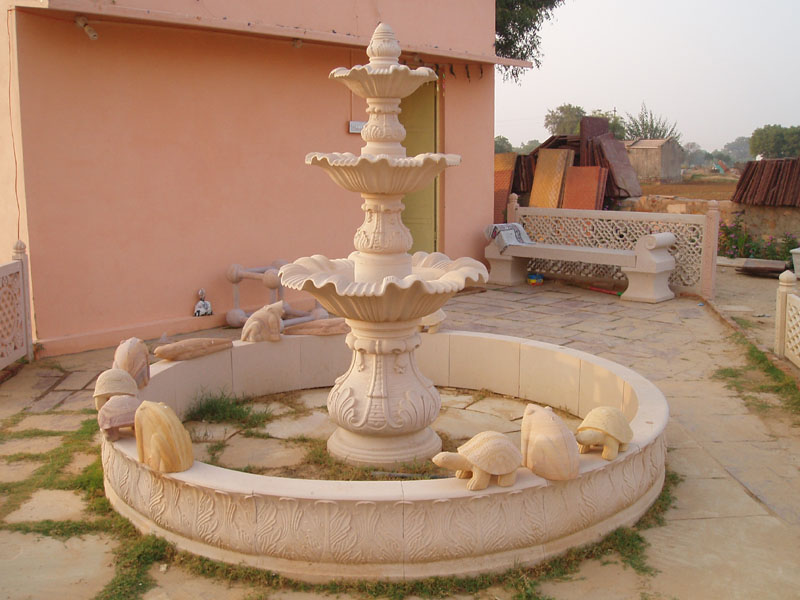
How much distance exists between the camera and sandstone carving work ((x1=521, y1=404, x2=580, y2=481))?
3629 millimetres

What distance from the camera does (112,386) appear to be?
444 cm

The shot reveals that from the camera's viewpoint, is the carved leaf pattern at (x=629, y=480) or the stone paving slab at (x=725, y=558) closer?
the stone paving slab at (x=725, y=558)

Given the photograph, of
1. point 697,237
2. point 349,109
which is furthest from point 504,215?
point 349,109

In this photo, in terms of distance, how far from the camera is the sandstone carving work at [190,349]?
5566mm

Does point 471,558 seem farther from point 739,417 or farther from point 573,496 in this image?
point 739,417

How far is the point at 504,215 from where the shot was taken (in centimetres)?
1331

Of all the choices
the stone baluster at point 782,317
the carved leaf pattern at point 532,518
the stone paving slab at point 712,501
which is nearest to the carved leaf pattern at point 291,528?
the carved leaf pattern at point 532,518

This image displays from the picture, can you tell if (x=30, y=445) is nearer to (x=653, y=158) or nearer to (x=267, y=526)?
(x=267, y=526)

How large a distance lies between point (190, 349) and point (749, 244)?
11.5 metres

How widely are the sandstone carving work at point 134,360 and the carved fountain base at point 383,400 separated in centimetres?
126

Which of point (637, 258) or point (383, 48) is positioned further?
point (637, 258)

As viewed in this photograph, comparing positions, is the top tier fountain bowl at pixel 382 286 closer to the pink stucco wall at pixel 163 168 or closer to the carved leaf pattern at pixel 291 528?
the carved leaf pattern at pixel 291 528

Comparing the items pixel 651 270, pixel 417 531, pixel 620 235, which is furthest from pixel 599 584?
pixel 620 235

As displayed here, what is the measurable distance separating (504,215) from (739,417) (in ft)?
26.0
